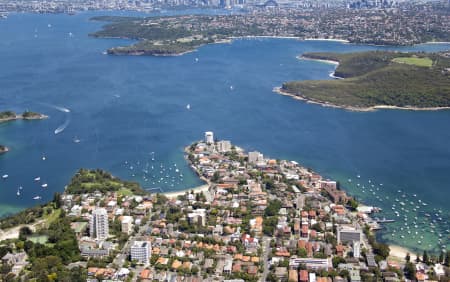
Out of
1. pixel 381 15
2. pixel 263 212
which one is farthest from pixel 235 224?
pixel 381 15

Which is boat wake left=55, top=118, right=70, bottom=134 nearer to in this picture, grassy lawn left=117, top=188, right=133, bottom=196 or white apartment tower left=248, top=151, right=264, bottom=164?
grassy lawn left=117, top=188, right=133, bottom=196

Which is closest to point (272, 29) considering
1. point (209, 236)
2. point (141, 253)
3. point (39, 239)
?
point (209, 236)

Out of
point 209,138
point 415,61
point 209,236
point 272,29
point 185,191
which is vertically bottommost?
point 185,191

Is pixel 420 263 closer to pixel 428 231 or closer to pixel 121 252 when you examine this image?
pixel 428 231

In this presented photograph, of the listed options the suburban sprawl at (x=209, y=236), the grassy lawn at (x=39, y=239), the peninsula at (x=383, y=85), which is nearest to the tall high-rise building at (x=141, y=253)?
the suburban sprawl at (x=209, y=236)

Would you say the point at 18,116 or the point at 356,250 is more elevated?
the point at 18,116

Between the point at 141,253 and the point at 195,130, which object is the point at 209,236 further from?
the point at 195,130
